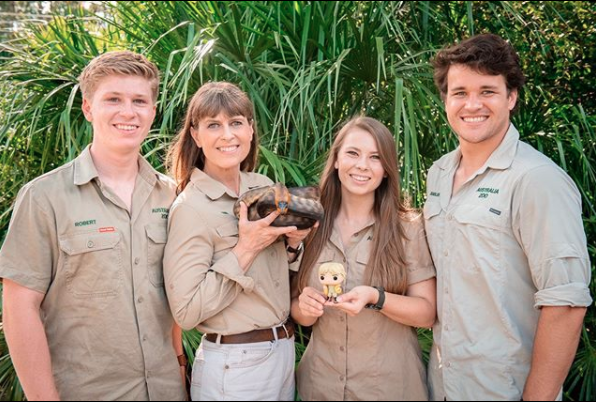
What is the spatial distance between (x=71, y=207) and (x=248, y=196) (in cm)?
78

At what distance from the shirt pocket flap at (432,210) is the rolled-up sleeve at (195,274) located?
38.1 inches

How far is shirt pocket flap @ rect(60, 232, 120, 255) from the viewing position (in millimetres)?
2590

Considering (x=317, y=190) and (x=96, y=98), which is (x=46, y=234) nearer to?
(x=96, y=98)

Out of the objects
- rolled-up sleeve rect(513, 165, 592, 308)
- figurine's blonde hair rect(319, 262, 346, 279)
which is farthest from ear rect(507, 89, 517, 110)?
figurine's blonde hair rect(319, 262, 346, 279)

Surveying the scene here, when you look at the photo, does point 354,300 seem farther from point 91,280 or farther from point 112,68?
point 112,68

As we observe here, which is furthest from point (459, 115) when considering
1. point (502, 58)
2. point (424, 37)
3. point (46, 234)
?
point (424, 37)

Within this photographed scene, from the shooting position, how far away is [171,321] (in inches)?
114

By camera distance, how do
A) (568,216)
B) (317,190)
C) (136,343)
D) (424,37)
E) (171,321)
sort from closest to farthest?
(568,216), (136,343), (171,321), (317,190), (424,37)

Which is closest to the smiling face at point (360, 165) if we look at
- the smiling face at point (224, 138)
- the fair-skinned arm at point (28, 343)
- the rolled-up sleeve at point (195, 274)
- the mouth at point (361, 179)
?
the mouth at point (361, 179)

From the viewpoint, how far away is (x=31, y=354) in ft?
8.13

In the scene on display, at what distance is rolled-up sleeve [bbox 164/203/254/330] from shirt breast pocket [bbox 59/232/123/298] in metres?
0.23

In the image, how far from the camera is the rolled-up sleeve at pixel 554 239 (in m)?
2.48

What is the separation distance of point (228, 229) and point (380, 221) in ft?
2.56

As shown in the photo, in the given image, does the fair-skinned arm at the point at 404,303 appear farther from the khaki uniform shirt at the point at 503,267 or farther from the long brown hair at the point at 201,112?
the long brown hair at the point at 201,112
